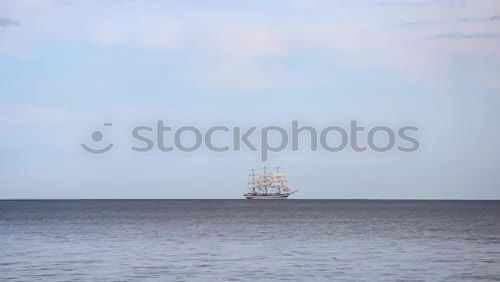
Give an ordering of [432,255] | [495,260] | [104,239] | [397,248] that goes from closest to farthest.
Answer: [495,260]
[432,255]
[397,248]
[104,239]

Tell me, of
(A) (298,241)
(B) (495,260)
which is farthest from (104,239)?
(B) (495,260)

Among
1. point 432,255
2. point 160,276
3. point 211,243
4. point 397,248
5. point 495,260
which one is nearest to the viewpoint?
point 160,276

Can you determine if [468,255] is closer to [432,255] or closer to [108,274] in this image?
[432,255]

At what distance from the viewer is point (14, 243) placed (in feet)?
208

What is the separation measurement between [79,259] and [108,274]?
8.29 m

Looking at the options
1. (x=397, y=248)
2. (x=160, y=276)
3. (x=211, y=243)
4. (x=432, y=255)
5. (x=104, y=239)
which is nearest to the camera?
(x=160, y=276)

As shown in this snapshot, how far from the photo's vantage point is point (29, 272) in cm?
4112

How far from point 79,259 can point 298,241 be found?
864 inches

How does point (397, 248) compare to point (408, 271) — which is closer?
point (408, 271)

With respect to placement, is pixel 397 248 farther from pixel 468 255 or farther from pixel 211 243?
pixel 211 243

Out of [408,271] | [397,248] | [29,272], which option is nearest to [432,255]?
[397,248]

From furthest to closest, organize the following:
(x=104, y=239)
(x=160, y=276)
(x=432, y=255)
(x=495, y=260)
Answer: (x=104, y=239) → (x=432, y=255) → (x=495, y=260) → (x=160, y=276)

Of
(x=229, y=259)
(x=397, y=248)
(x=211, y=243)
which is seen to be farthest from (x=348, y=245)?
(x=229, y=259)

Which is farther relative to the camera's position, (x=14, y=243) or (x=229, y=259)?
(x=14, y=243)
